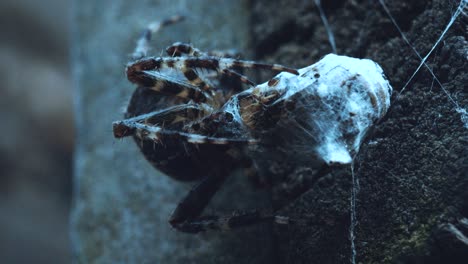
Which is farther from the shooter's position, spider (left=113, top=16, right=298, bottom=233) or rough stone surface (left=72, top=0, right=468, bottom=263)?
spider (left=113, top=16, right=298, bottom=233)

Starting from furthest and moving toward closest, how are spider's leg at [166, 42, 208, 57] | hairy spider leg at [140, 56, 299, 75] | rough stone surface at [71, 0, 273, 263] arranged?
rough stone surface at [71, 0, 273, 263] → spider's leg at [166, 42, 208, 57] → hairy spider leg at [140, 56, 299, 75]

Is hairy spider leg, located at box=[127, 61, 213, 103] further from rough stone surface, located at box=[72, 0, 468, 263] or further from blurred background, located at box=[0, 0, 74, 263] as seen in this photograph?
blurred background, located at box=[0, 0, 74, 263]

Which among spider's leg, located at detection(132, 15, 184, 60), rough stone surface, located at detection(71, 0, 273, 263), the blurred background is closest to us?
spider's leg, located at detection(132, 15, 184, 60)

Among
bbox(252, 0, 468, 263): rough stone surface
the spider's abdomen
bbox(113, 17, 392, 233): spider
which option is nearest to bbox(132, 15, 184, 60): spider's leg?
bbox(113, 17, 392, 233): spider

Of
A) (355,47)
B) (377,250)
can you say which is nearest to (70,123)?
(355,47)

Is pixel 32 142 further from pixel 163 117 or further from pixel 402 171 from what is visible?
pixel 402 171

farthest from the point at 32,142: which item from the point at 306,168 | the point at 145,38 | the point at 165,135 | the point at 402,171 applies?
the point at 402,171
